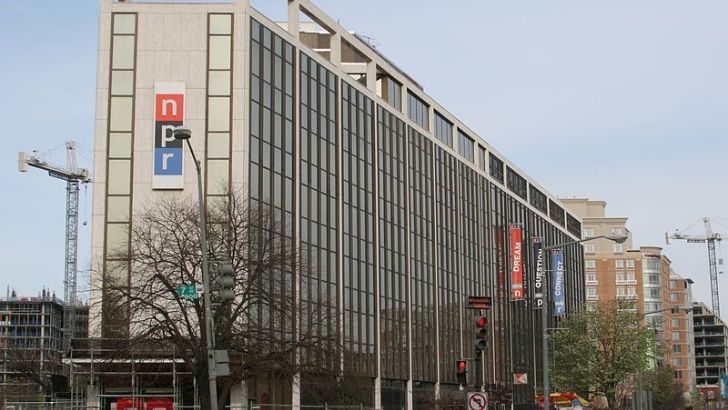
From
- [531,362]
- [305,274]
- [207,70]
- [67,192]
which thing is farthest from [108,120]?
[67,192]

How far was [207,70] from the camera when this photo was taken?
57.0 m

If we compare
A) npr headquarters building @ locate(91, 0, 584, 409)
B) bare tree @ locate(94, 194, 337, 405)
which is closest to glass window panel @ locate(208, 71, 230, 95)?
npr headquarters building @ locate(91, 0, 584, 409)

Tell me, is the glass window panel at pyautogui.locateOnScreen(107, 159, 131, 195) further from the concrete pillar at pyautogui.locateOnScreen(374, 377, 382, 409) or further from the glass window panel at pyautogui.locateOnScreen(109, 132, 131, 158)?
the concrete pillar at pyautogui.locateOnScreen(374, 377, 382, 409)

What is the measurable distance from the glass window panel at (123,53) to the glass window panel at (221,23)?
4126mm

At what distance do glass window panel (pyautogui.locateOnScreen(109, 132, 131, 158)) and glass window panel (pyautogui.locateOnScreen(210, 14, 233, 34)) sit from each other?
6966mm

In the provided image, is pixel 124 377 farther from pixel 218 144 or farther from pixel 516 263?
pixel 516 263

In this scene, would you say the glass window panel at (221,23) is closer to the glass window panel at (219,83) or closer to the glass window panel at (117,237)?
the glass window panel at (219,83)

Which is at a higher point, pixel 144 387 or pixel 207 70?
pixel 207 70

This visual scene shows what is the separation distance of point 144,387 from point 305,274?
384 inches

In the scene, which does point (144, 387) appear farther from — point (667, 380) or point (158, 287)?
point (667, 380)

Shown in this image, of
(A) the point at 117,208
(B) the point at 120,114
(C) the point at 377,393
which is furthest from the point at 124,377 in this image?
(C) the point at 377,393

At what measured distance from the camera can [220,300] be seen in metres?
41.3

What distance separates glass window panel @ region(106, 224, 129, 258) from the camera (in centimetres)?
5459

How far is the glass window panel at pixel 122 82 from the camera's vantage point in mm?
56625
